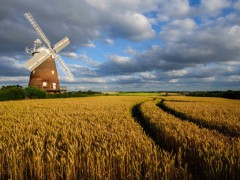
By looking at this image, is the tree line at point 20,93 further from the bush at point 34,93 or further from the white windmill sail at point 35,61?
the white windmill sail at point 35,61

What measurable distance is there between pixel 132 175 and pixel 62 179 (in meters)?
1.21

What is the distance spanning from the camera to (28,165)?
4.62 metres

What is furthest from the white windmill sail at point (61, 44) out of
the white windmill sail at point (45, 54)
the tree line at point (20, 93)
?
the tree line at point (20, 93)

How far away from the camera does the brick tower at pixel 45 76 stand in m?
46.7

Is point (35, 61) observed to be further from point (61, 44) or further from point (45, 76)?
point (61, 44)

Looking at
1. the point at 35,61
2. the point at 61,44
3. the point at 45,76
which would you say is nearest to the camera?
the point at 35,61

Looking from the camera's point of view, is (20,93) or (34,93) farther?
(34,93)

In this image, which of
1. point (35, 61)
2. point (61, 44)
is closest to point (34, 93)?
point (35, 61)

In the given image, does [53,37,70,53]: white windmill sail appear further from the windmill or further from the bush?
the bush

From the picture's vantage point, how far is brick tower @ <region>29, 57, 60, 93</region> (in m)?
46.7

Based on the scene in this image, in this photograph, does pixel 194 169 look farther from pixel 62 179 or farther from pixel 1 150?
pixel 1 150

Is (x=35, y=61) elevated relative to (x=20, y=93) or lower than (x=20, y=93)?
elevated

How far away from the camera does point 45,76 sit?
153 ft

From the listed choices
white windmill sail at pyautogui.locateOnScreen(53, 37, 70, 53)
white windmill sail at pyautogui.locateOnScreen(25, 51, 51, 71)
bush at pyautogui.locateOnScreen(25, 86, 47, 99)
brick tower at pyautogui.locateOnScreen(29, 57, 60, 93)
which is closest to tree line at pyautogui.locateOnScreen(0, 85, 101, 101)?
bush at pyautogui.locateOnScreen(25, 86, 47, 99)
